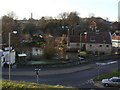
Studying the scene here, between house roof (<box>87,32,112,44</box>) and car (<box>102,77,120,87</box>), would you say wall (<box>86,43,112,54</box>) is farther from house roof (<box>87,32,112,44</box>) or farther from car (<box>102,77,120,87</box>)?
car (<box>102,77,120,87</box>)

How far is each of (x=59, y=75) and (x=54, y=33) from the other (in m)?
33.9

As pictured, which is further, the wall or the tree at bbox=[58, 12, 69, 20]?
the tree at bbox=[58, 12, 69, 20]

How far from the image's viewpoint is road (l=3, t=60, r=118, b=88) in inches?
713

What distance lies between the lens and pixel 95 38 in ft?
123

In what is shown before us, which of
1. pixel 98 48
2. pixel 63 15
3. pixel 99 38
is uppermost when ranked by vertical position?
pixel 63 15

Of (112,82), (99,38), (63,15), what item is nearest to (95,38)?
(99,38)

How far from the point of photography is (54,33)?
5400 cm

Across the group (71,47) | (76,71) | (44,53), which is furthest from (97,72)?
(71,47)

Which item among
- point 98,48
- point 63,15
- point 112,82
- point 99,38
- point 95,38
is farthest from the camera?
point 63,15

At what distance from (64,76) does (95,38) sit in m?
19.0

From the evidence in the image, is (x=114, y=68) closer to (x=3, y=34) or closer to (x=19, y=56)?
(x=19, y=56)

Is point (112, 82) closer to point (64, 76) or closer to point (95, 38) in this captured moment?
point (64, 76)

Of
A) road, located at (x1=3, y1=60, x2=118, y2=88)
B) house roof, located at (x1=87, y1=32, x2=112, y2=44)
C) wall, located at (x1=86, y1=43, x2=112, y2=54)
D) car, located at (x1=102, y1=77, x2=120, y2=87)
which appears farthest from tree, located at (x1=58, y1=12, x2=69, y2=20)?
car, located at (x1=102, y1=77, x2=120, y2=87)

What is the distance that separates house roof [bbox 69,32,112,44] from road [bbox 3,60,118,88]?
41.5 feet
